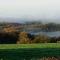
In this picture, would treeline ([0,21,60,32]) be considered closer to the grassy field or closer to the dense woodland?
the dense woodland

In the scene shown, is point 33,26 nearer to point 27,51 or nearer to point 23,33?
point 23,33

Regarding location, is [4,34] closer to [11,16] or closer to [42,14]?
[11,16]

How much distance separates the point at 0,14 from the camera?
137 cm

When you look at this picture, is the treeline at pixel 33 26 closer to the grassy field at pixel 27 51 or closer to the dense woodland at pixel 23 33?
the dense woodland at pixel 23 33

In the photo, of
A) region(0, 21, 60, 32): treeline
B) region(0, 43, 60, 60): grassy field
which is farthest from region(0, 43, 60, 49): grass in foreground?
region(0, 21, 60, 32): treeline

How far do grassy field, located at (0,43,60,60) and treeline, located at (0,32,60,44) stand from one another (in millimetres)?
28

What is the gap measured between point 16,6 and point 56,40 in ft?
1.34

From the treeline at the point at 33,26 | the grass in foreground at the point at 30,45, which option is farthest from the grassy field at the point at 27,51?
the treeline at the point at 33,26

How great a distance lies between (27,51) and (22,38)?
0.35 feet

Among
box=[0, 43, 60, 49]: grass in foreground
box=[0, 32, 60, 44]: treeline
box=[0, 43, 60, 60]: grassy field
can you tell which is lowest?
box=[0, 43, 60, 60]: grassy field

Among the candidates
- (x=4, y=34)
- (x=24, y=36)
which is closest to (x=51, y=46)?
(x=24, y=36)

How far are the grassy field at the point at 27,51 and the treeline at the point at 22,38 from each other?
0.03 meters

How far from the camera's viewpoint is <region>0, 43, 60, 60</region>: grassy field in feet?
4.42

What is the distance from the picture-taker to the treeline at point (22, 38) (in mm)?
1369
